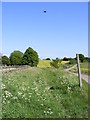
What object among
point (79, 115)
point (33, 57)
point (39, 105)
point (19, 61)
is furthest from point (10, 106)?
point (19, 61)

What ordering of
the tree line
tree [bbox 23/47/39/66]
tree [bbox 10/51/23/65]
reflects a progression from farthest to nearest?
tree [bbox 10/51/23/65]
the tree line
tree [bbox 23/47/39/66]

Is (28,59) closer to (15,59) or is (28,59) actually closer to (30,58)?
(30,58)

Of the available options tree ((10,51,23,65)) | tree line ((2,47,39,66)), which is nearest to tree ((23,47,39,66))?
tree line ((2,47,39,66))

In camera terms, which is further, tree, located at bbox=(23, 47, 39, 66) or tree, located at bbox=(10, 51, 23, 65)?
tree, located at bbox=(10, 51, 23, 65)

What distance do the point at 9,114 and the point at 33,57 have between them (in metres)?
88.3

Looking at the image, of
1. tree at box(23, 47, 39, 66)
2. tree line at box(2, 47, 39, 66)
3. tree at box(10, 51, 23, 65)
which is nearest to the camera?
tree at box(23, 47, 39, 66)

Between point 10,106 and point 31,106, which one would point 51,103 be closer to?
point 31,106

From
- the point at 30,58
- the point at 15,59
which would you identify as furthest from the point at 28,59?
the point at 15,59

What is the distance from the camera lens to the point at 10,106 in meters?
→ 9.35

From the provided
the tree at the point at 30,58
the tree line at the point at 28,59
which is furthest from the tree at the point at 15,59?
the tree at the point at 30,58

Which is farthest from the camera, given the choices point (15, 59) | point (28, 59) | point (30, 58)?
point (15, 59)

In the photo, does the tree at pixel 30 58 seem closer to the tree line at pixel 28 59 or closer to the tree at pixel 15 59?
the tree line at pixel 28 59

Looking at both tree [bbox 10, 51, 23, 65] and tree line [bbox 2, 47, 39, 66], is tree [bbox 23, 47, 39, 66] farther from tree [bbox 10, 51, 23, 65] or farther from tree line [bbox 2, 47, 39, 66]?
tree [bbox 10, 51, 23, 65]

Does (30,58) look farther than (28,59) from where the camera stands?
No
